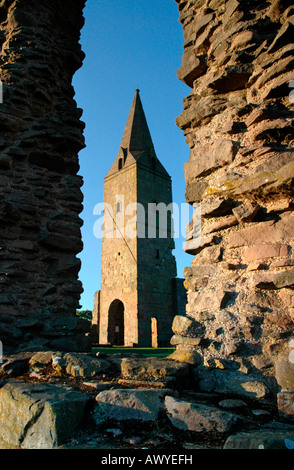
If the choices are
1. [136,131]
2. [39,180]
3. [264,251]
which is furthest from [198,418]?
[136,131]

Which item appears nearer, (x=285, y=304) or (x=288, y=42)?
(x=285, y=304)

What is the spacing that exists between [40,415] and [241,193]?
186 centimetres

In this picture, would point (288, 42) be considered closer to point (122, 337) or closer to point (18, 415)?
point (18, 415)

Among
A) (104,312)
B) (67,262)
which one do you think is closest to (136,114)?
(104,312)

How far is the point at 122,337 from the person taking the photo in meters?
19.4

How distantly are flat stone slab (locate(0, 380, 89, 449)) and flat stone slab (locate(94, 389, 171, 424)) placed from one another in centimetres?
9

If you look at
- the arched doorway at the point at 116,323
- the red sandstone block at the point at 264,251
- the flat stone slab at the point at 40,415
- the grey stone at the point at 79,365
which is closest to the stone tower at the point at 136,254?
the arched doorway at the point at 116,323

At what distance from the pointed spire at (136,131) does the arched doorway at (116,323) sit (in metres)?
9.73

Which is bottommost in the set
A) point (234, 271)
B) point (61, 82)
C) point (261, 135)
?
point (234, 271)

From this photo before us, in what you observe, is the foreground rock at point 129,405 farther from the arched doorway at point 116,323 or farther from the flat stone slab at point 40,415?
the arched doorway at point 116,323

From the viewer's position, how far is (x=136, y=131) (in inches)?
885

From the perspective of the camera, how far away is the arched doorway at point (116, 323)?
62.6ft

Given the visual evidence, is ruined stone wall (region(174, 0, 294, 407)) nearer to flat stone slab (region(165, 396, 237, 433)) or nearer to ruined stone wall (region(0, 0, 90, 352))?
flat stone slab (region(165, 396, 237, 433))
